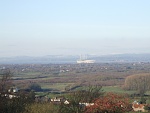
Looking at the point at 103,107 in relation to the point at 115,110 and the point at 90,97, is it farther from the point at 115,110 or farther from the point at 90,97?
the point at 90,97

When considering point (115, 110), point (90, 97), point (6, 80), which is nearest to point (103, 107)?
point (115, 110)

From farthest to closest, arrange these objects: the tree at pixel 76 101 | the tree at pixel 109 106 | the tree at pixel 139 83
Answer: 1. the tree at pixel 139 83
2. the tree at pixel 76 101
3. the tree at pixel 109 106

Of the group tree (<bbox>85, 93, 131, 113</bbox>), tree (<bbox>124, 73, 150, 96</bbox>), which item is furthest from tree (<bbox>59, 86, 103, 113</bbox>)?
tree (<bbox>124, 73, 150, 96</bbox>)

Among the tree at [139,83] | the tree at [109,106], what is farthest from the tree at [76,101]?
the tree at [139,83]

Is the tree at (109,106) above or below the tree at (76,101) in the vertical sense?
above

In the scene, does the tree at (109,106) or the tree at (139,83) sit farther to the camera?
the tree at (139,83)

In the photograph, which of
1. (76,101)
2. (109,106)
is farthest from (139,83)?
(109,106)

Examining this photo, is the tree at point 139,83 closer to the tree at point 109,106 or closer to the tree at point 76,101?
the tree at point 76,101

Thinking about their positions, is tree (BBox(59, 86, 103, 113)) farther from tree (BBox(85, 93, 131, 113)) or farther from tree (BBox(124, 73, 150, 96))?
tree (BBox(124, 73, 150, 96))

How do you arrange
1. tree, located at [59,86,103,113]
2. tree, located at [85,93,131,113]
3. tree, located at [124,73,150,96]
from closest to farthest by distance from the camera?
tree, located at [85,93,131,113] → tree, located at [59,86,103,113] → tree, located at [124,73,150,96]

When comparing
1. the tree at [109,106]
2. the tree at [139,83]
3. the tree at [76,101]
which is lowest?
the tree at [139,83]

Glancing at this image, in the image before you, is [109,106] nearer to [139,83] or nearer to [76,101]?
[76,101]
